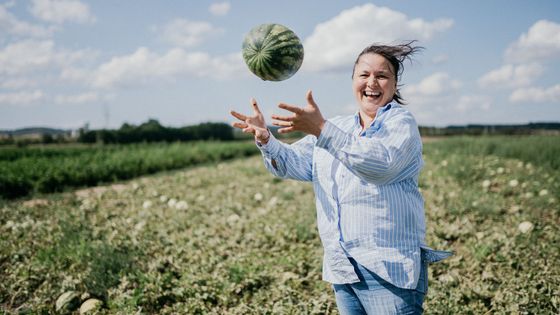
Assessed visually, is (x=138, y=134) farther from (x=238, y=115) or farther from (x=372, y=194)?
(x=372, y=194)

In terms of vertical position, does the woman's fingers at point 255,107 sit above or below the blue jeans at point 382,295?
above

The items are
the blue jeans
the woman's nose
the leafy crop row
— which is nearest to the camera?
the blue jeans

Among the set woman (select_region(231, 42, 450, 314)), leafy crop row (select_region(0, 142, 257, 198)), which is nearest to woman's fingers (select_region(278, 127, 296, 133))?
woman (select_region(231, 42, 450, 314))

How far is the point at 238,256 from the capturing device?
4473 millimetres

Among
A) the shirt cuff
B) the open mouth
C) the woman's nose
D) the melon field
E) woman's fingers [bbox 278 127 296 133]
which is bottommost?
the melon field

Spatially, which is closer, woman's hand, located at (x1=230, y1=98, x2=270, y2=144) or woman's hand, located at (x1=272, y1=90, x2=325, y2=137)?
woman's hand, located at (x1=272, y1=90, x2=325, y2=137)

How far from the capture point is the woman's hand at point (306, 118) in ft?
5.63

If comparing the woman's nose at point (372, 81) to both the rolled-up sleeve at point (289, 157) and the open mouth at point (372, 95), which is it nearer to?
the open mouth at point (372, 95)

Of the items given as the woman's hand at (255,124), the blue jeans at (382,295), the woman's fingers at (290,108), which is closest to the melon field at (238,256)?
the blue jeans at (382,295)

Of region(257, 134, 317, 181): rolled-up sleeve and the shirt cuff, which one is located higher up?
the shirt cuff

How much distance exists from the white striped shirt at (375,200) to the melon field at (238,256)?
1555 mm

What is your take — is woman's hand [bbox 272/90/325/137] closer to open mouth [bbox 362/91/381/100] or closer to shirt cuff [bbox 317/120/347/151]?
shirt cuff [bbox 317/120/347/151]

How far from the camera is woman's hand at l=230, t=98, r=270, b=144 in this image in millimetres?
2232

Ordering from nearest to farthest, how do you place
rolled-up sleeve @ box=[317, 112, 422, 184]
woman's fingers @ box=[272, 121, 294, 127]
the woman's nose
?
rolled-up sleeve @ box=[317, 112, 422, 184] < woman's fingers @ box=[272, 121, 294, 127] < the woman's nose
